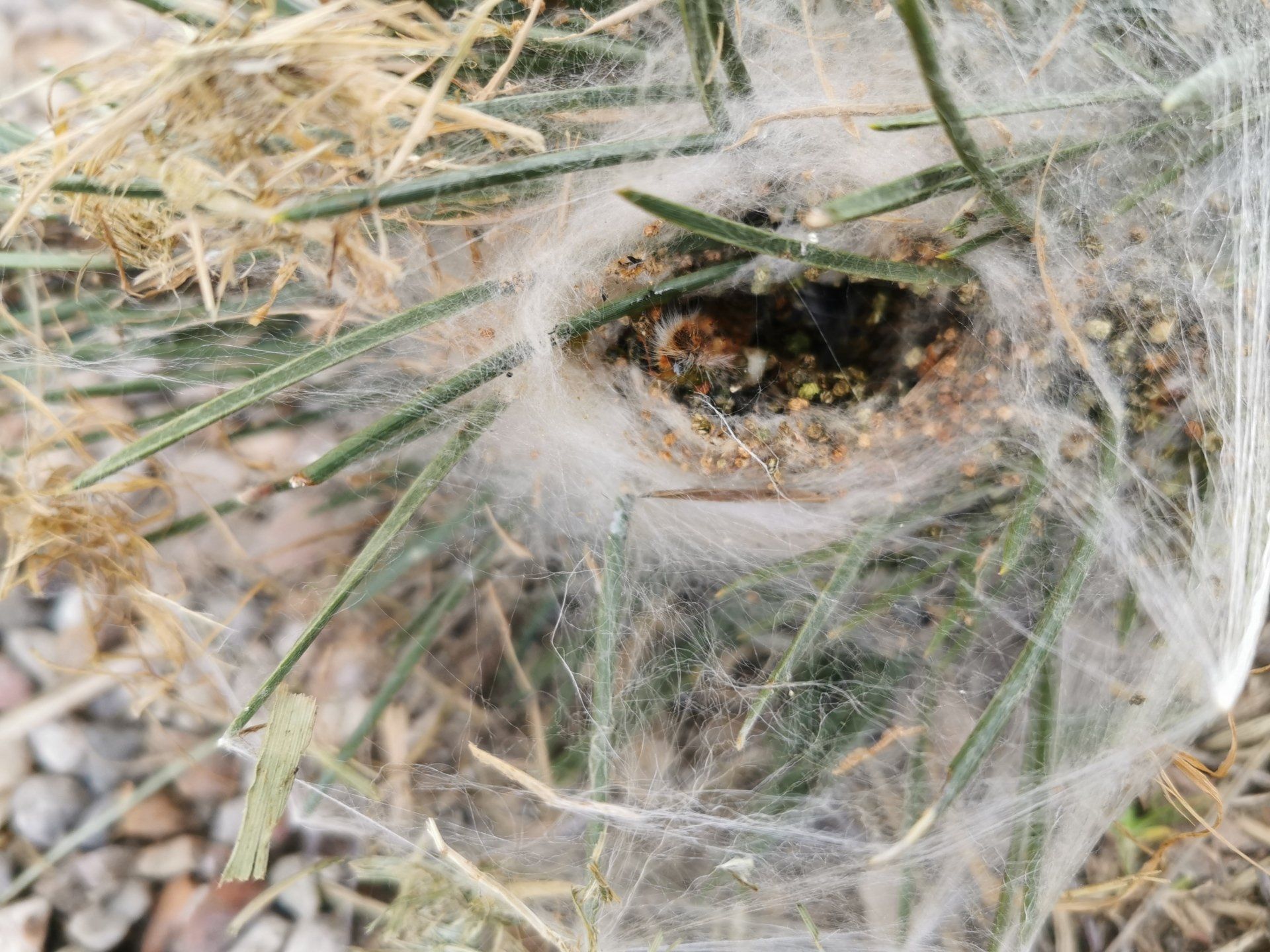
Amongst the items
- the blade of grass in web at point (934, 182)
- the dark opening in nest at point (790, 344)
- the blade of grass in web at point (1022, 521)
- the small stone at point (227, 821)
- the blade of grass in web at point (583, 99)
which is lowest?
the small stone at point (227, 821)

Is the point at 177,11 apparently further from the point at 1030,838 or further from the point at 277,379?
the point at 1030,838

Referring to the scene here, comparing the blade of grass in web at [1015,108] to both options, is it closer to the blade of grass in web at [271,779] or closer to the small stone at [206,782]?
the blade of grass in web at [271,779]

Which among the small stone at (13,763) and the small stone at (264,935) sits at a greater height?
the small stone at (13,763)

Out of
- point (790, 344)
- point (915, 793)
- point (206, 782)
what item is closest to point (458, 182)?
point (790, 344)

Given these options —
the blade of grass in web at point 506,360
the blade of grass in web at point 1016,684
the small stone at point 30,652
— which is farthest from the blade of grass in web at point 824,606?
the small stone at point 30,652

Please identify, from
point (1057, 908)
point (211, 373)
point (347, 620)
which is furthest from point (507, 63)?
point (1057, 908)

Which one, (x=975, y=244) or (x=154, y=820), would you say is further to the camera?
(x=154, y=820)

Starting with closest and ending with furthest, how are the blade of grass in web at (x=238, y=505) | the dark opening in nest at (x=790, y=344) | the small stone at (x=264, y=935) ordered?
the dark opening in nest at (x=790, y=344)
the blade of grass in web at (x=238, y=505)
the small stone at (x=264, y=935)
